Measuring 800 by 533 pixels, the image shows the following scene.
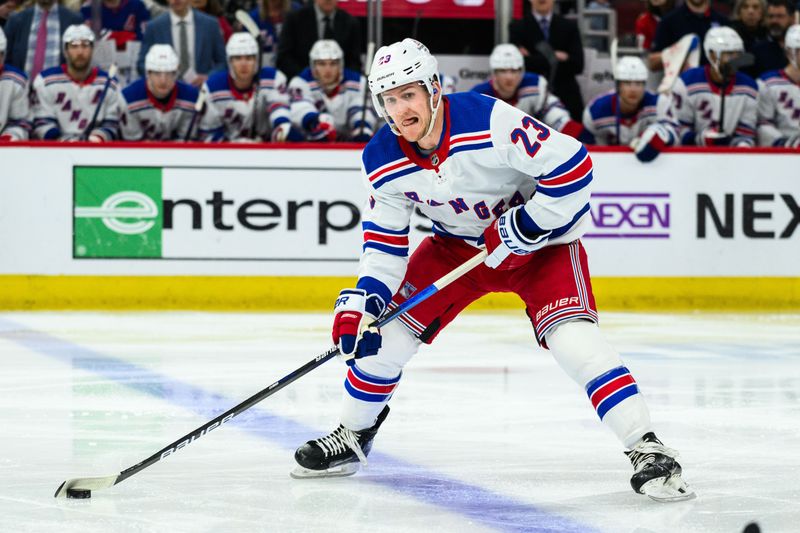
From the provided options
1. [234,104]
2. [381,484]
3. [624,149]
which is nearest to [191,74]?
[234,104]

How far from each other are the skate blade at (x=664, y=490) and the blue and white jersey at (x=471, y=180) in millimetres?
610

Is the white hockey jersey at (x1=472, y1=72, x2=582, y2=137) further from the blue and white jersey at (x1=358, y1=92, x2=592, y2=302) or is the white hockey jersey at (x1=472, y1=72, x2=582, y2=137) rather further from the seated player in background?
the blue and white jersey at (x1=358, y1=92, x2=592, y2=302)

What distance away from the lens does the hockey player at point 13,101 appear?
7324mm

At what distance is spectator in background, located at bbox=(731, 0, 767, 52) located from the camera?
27.0 feet

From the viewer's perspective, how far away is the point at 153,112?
7414 millimetres

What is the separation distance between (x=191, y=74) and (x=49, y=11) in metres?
0.86

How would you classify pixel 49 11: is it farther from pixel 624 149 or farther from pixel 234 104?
pixel 624 149

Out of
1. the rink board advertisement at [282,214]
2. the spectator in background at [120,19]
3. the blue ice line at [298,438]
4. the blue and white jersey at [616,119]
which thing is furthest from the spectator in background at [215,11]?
the blue ice line at [298,438]

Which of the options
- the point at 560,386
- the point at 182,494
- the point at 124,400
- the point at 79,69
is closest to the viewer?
the point at 182,494

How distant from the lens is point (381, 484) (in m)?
3.12

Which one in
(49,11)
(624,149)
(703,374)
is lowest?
(703,374)

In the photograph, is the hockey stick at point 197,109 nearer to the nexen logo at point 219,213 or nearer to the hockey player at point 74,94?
the hockey player at point 74,94

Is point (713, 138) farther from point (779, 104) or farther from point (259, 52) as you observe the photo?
point (259, 52)

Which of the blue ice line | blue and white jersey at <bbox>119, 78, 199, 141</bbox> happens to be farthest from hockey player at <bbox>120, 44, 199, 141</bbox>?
the blue ice line
